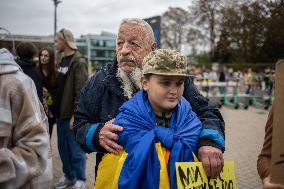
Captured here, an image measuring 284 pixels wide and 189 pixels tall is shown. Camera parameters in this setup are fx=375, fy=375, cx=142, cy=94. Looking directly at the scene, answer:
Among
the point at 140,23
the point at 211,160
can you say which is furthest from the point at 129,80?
the point at 211,160

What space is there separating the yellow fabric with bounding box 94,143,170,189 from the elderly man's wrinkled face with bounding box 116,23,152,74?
0.60 metres

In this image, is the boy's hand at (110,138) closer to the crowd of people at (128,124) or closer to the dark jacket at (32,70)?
the crowd of people at (128,124)

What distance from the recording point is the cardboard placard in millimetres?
1410

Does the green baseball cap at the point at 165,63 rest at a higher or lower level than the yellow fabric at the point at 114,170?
higher

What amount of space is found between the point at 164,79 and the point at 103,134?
0.44 meters

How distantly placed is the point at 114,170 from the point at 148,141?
0.27 metres

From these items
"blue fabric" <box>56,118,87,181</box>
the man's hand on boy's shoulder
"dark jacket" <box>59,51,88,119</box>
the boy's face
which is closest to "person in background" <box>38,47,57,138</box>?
"blue fabric" <box>56,118,87,181</box>

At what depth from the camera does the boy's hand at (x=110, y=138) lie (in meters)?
1.95

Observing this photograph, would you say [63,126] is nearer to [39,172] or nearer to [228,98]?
[39,172]

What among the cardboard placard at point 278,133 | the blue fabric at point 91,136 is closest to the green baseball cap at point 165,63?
the blue fabric at point 91,136

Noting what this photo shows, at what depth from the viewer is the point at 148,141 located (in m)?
1.87

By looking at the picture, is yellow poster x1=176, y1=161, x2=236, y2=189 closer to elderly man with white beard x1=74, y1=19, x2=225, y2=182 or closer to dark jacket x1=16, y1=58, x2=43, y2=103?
elderly man with white beard x1=74, y1=19, x2=225, y2=182

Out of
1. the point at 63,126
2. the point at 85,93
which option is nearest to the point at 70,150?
the point at 63,126

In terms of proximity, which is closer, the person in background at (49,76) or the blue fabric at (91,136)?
the blue fabric at (91,136)
